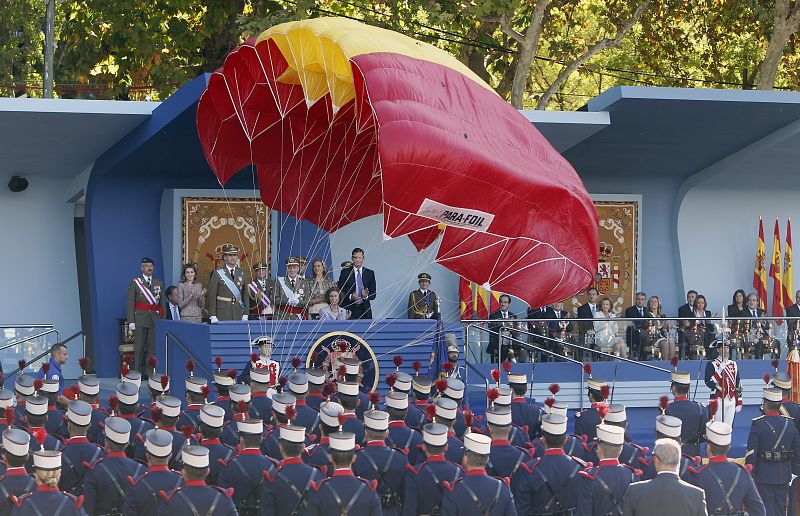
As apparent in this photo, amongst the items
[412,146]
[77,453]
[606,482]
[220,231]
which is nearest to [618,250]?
[220,231]

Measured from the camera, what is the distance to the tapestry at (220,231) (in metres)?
19.9

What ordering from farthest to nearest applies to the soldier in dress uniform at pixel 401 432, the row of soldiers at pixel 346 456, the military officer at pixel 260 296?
the military officer at pixel 260 296
the soldier in dress uniform at pixel 401 432
the row of soldiers at pixel 346 456

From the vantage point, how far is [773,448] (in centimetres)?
1203

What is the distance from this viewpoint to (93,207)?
1923cm

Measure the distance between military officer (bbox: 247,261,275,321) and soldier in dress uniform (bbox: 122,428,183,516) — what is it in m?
8.54

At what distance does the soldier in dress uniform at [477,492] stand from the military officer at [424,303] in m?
9.85

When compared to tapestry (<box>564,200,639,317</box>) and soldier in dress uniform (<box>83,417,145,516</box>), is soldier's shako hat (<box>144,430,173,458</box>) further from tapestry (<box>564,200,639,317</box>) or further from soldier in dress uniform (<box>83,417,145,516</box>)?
tapestry (<box>564,200,639,317</box>)

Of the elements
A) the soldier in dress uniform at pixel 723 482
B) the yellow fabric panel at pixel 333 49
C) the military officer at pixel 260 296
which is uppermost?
the yellow fabric panel at pixel 333 49

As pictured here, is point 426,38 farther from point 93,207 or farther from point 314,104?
point 314,104

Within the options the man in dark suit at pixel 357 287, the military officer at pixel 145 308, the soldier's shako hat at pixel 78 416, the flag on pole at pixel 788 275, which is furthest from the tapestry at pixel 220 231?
the soldier's shako hat at pixel 78 416

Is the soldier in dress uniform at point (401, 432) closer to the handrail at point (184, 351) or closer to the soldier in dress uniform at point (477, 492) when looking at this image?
the soldier in dress uniform at point (477, 492)

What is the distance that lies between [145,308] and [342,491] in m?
10.7

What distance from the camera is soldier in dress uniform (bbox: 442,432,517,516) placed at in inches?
323

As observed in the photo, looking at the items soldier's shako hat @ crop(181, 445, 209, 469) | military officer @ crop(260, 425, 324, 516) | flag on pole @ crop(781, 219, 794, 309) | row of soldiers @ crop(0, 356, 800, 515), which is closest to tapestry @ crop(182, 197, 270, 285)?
row of soldiers @ crop(0, 356, 800, 515)
